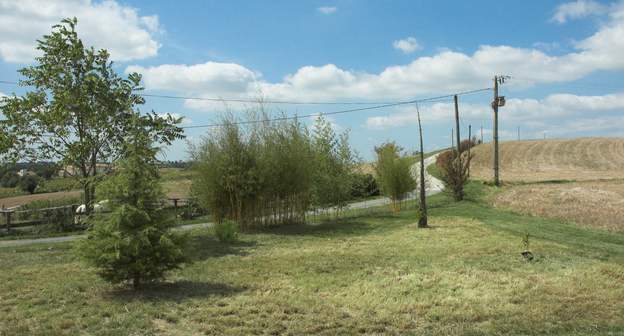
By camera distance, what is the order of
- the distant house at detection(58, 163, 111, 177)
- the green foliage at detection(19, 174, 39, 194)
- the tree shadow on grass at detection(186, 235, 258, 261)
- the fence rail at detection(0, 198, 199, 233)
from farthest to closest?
the green foliage at detection(19, 174, 39, 194), the fence rail at detection(0, 198, 199, 233), the distant house at detection(58, 163, 111, 177), the tree shadow on grass at detection(186, 235, 258, 261)

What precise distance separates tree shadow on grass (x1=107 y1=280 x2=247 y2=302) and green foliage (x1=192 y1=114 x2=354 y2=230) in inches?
277

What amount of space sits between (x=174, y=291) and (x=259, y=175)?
788cm

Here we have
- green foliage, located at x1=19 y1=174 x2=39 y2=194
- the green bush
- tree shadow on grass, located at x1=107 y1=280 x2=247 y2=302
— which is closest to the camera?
tree shadow on grass, located at x1=107 y1=280 x2=247 y2=302

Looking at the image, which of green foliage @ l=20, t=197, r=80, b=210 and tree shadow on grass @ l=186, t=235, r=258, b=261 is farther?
green foliage @ l=20, t=197, r=80, b=210

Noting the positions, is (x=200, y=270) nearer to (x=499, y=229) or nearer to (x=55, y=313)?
(x=55, y=313)

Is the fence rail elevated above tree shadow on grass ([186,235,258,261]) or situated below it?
above

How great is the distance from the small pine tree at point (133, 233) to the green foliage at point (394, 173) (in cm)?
1458

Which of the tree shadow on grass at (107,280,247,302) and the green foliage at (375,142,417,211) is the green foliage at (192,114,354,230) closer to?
the green foliage at (375,142,417,211)

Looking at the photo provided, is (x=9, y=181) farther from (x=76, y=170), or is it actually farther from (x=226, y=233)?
(x=226, y=233)

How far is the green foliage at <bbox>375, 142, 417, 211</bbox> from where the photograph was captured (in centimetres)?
2123

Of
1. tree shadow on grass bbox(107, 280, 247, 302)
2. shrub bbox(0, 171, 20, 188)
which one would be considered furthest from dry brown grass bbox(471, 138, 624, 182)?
shrub bbox(0, 171, 20, 188)

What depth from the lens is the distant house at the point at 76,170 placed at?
1470 cm

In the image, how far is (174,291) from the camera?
7.49 m

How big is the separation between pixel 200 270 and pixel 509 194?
18375 mm
